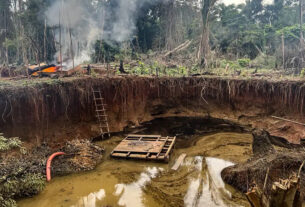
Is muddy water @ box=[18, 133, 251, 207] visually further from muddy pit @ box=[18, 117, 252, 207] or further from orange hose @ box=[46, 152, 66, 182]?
orange hose @ box=[46, 152, 66, 182]

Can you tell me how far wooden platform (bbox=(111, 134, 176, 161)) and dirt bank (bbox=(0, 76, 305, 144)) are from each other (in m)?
1.81

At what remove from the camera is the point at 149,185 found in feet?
17.5

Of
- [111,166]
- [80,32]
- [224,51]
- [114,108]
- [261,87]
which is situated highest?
[80,32]

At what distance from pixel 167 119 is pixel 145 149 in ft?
12.4

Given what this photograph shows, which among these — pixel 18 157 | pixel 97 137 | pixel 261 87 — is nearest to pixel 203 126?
pixel 261 87

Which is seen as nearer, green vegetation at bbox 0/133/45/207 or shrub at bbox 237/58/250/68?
green vegetation at bbox 0/133/45/207

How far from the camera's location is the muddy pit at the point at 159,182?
4.71m

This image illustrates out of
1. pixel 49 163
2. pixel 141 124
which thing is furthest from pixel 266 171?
pixel 141 124

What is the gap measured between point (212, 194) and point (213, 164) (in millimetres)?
1525

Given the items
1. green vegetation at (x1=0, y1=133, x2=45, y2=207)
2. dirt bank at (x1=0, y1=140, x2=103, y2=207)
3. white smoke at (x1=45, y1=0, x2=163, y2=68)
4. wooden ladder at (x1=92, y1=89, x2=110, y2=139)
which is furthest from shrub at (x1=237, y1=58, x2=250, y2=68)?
green vegetation at (x1=0, y1=133, x2=45, y2=207)

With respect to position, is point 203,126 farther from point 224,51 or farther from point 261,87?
point 224,51

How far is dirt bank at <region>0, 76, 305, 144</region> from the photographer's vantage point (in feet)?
22.6

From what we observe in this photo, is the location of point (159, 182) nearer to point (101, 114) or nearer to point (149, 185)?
point (149, 185)

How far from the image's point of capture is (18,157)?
242 inches
